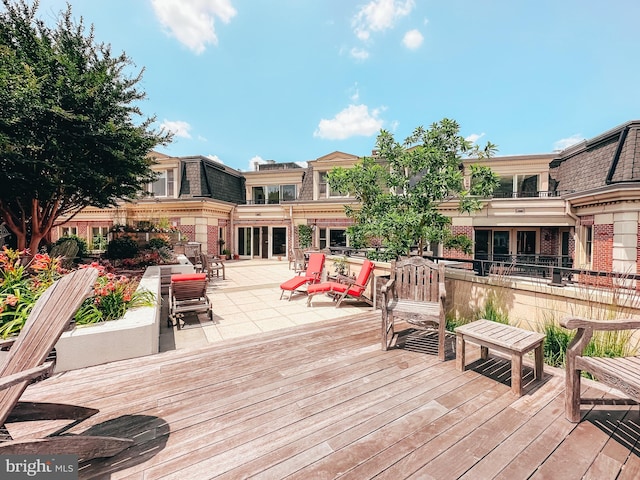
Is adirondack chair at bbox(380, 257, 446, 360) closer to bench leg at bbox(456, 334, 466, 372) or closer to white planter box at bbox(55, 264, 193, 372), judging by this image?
bench leg at bbox(456, 334, 466, 372)

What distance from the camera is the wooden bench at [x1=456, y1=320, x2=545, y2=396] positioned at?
9.04 feet

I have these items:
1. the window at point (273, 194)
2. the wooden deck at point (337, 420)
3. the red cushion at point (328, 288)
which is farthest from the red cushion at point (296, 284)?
the window at point (273, 194)

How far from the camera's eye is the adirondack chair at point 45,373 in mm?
1576

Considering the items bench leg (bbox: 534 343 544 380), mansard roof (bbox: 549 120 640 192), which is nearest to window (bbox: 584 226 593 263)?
mansard roof (bbox: 549 120 640 192)

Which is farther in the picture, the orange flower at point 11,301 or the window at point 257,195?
the window at point 257,195

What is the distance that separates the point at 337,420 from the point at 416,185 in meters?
4.36

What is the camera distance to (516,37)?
21.6 ft

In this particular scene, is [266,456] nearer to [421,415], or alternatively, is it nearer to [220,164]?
[421,415]

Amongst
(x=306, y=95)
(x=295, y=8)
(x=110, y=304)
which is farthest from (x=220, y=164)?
(x=110, y=304)

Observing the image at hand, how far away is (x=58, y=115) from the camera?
5863 millimetres

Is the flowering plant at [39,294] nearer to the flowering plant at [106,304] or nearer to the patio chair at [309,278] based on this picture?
the flowering plant at [106,304]

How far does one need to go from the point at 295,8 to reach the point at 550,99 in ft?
29.4

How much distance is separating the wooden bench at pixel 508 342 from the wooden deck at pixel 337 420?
0.15 metres

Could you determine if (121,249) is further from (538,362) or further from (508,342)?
(538,362)
